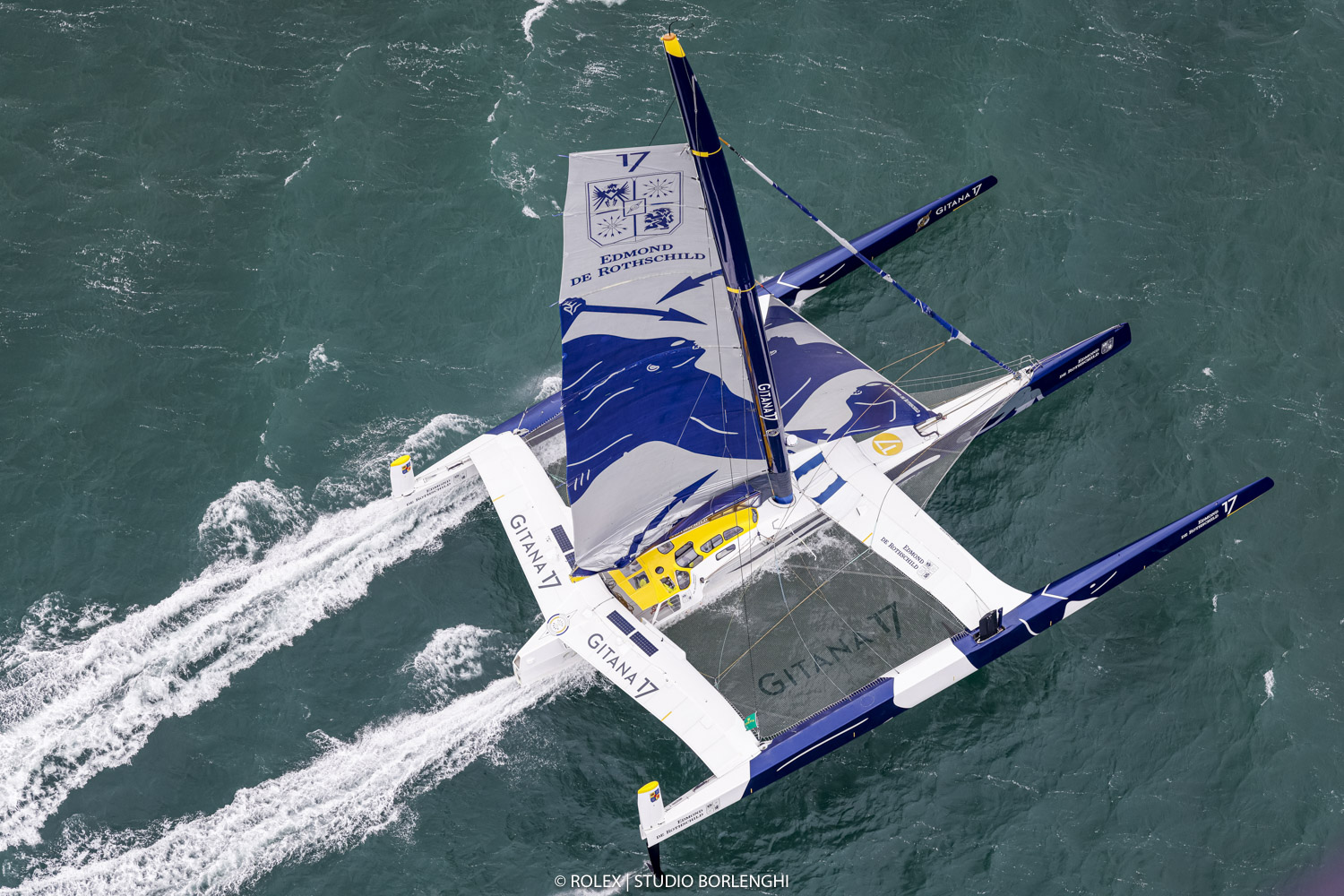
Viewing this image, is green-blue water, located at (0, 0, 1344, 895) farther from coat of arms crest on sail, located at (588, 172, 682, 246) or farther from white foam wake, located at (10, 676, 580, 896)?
coat of arms crest on sail, located at (588, 172, 682, 246)

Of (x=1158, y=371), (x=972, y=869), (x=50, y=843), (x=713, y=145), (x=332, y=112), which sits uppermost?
(x=332, y=112)

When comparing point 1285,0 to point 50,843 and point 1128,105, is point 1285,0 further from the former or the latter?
point 50,843

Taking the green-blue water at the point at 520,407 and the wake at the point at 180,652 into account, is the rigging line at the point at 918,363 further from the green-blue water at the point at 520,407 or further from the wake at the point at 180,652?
the wake at the point at 180,652

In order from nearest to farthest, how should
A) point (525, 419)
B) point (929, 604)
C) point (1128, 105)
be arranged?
point (929, 604) → point (525, 419) → point (1128, 105)

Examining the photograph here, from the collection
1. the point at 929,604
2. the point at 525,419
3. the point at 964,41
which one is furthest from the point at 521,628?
the point at 964,41

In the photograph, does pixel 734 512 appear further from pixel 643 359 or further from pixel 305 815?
pixel 305 815

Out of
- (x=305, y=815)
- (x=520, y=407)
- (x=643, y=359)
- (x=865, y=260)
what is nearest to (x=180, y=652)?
(x=305, y=815)
